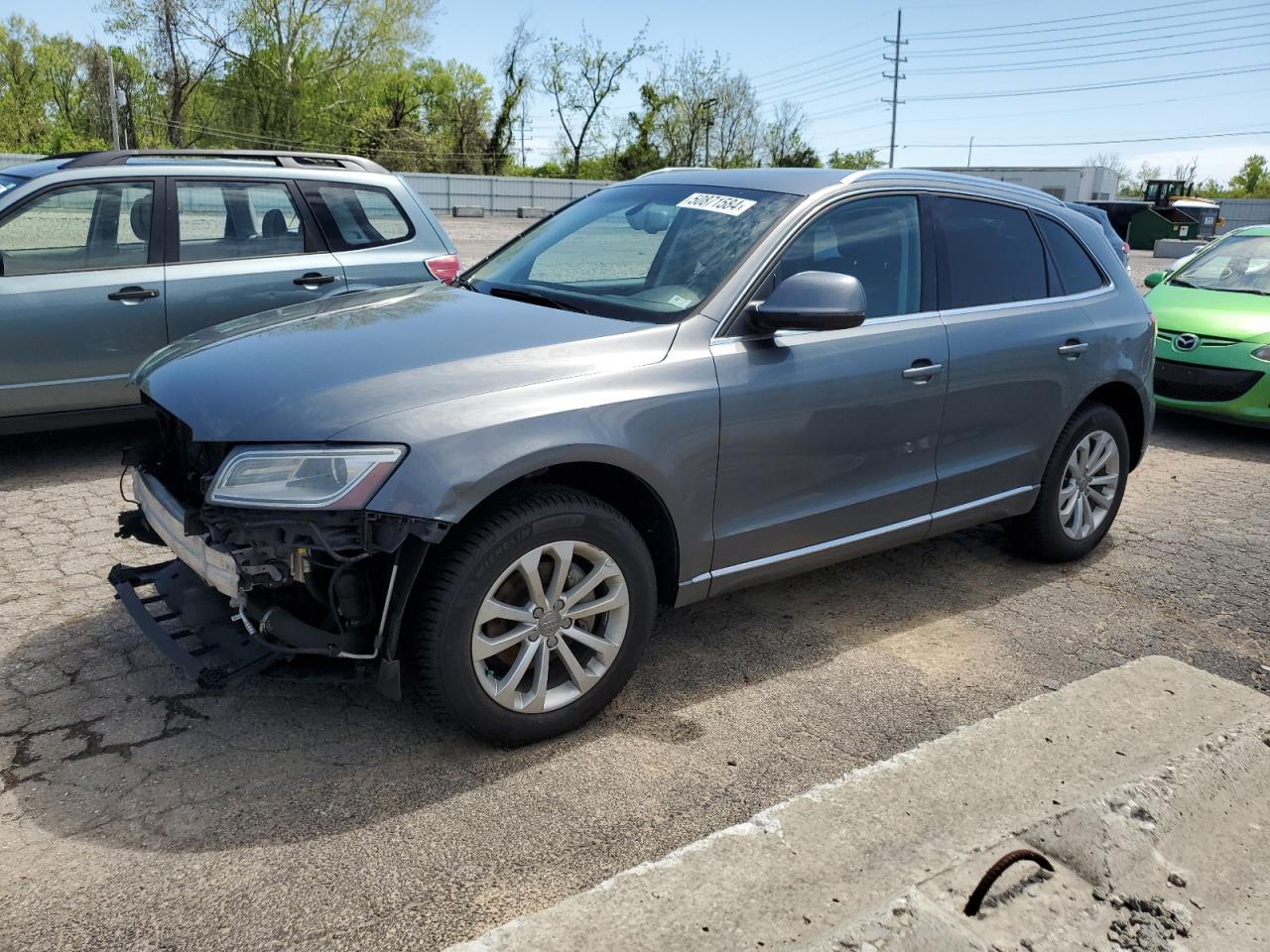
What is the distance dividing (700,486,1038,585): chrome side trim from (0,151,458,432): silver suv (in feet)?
12.4

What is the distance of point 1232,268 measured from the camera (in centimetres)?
916

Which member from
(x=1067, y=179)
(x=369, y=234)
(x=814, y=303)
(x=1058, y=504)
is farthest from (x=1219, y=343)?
(x=1067, y=179)

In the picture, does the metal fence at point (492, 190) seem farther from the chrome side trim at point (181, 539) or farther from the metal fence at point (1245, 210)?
the metal fence at point (1245, 210)

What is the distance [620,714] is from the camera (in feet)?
11.5

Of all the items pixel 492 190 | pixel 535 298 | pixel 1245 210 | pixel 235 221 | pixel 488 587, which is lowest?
pixel 488 587

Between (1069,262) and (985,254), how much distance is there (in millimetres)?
640

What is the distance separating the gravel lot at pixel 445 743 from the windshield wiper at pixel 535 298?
4.36 ft

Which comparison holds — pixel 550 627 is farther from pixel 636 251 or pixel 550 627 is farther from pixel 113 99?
pixel 113 99

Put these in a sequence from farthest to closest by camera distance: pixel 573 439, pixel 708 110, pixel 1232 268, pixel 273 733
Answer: pixel 708 110 < pixel 1232 268 < pixel 273 733 < pixel 573 439

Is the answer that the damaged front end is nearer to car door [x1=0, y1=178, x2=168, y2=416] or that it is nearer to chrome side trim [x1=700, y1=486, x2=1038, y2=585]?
chrome side trim [x1=700, y1=486, x2=1038, y2=585]

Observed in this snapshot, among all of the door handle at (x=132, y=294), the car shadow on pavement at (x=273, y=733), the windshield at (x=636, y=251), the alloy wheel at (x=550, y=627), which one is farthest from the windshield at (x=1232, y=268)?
the door handle at (x=132, y=294)

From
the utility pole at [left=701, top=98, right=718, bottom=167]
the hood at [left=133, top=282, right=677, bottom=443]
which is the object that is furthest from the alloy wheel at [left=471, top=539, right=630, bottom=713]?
the utility pole at [left=701, top=98, right=718, bottom=167]

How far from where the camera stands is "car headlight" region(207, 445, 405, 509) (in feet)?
9.12

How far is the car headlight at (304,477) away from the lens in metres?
2.78
